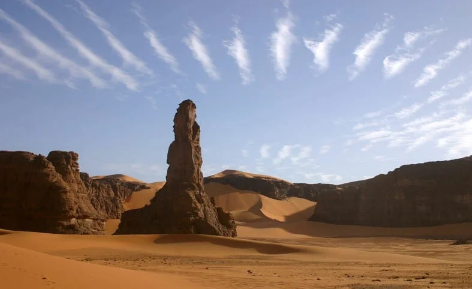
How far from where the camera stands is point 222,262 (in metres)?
19.7

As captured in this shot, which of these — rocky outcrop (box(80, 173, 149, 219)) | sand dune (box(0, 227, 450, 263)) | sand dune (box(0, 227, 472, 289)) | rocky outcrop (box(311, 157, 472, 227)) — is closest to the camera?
sand dune (box(0, 227, 472, 289))

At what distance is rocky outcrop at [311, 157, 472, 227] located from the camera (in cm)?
5091

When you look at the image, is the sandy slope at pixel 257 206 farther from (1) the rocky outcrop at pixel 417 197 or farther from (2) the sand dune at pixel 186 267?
(2) the sand dune at pixel 186 267

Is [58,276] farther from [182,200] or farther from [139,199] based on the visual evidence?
[139,199]

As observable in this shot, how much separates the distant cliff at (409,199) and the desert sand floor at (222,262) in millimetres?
2023

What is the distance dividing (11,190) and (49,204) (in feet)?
7.47

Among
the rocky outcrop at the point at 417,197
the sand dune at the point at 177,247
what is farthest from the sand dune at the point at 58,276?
the rocky outcrop at the point at 417,197

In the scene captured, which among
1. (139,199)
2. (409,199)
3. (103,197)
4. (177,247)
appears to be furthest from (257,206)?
(177,247)

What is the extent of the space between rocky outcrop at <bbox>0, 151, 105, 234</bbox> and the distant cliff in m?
38.1

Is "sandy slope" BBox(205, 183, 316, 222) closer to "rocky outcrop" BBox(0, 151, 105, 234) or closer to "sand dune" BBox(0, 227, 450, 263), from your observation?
"sand dune" BBox(0, 227, 450, 263)

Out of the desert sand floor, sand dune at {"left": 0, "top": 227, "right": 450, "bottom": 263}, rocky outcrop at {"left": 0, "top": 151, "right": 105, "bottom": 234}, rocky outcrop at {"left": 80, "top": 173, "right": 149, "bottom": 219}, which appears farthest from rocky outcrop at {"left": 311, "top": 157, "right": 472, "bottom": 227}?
rocky outcrop at {"left": 0, "top": 151, "right": 105, "bottom": 234}

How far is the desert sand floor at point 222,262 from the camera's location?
9.70 meters

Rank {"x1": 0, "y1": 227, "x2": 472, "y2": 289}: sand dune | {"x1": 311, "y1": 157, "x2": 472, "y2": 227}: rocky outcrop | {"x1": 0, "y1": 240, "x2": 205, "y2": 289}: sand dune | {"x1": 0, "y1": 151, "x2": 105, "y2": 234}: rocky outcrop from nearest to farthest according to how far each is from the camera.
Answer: {"x1": 0, "y1": 240, "x2": 205, "y2": 289}: sand dune, {"x1": 0, "y1": 227, "x2": 472, "y2": 289}: sand dune, {"x1": 0, "y1": 151, "x2": 105, "y2": 234}: rocky outcrop, {"x1": 311, "y1": 157, "x2": 472, "y2": 227}: rocky outcrop

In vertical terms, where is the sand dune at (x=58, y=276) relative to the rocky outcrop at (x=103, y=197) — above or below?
below
